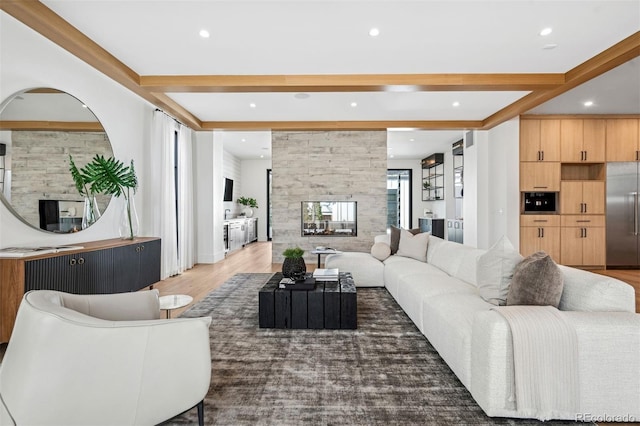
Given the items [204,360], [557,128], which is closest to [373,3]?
[204,360]

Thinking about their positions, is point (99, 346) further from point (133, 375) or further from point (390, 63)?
point (390, 63)

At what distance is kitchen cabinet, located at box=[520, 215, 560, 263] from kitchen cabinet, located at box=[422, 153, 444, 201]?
3714mm

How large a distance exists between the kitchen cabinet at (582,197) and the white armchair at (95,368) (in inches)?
263

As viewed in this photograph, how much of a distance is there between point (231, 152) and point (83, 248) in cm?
699

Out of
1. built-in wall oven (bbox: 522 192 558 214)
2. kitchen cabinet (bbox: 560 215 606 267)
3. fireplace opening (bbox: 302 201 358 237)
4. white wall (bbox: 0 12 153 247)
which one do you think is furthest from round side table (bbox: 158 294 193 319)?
kitchen cabinet (bbox: 560 215 606 267)

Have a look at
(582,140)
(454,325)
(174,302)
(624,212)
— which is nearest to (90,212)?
(174,302)

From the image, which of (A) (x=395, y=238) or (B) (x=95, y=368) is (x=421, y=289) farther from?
(B) (x=95, y=368)

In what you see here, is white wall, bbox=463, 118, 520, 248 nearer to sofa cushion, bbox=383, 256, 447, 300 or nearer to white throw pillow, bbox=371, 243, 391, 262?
white throw pillow, bbox=371, 243, 391, 262

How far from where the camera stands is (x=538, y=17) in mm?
2928

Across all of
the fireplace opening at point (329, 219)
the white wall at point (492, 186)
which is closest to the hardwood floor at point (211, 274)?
the fireplace opening at point (329, 219)

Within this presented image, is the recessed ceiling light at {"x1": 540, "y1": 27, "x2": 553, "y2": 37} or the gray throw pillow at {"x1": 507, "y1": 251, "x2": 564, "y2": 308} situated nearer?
the gray throw pillow at {"x1": 507, "y1": 251, "x2": 564, "y2": 308}

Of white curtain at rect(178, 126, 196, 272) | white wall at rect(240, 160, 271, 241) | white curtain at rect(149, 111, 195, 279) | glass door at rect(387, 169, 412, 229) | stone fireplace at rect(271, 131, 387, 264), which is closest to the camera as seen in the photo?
white curtain at rect(149, 111, 195, 279)

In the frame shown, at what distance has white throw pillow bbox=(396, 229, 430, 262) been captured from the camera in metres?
4.31

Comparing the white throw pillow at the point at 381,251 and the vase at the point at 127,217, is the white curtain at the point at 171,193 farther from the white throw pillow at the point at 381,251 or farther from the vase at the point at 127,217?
the white throw pillow at the point at 381,251
